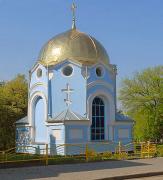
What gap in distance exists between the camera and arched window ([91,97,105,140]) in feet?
88.8

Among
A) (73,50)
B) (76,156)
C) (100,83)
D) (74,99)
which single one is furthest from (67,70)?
(76,156)

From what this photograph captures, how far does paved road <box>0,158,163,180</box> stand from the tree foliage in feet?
44.2

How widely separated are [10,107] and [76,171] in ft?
55.3

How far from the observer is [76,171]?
16797mm

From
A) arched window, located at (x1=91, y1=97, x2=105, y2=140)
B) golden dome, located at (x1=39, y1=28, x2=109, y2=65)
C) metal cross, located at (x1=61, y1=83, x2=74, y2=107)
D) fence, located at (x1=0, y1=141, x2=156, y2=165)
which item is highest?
golden dome, located at (x1=39, y1=28, x2=109, y2=65)

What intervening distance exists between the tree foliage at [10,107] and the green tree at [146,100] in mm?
11270

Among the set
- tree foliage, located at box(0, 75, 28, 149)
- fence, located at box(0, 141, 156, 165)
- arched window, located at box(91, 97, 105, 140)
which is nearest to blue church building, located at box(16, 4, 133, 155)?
arched window, located at box(91, 97, 105, 140)

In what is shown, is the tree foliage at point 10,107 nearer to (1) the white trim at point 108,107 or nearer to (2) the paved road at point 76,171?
(1) the white trim at point 108,107

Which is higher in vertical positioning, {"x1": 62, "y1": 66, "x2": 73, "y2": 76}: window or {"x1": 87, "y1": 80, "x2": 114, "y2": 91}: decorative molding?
{"x1": 62, "y1": 66, "x2": 73, "y2": 76}: window

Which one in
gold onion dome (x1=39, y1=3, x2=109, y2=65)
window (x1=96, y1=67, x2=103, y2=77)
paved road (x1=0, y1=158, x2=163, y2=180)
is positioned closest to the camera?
paved road (x1=0, y1=158, x2=163, y2=180)

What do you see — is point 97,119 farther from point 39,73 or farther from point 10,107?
point 10,107

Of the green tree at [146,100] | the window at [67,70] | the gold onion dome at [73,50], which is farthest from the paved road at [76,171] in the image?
the green tree at [146,100]

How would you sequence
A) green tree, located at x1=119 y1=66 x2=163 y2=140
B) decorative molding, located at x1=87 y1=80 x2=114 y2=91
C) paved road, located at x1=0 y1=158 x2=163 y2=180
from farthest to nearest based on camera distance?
green tree, located at x1=119 y1=66 x2=163 y2=140 < decorative molding, located at x1=87 y1=80 x2=114 y2=91 < paved road, located at x1=0 y1=158 x2=163 y2=180

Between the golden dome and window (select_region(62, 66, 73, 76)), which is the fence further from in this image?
the golden dome
